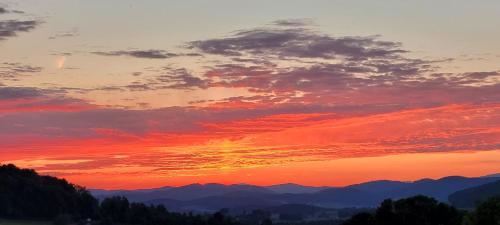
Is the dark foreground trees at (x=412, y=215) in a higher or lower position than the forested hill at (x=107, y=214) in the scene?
lower

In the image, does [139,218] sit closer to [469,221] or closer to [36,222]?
[36,222]

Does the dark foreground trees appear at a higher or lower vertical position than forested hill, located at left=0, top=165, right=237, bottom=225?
lower

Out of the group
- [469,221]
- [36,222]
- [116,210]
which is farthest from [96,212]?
[469,221]

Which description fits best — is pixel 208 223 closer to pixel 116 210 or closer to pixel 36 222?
pixel 116 210

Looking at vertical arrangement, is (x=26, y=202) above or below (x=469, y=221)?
above

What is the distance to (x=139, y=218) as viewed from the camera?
189 m

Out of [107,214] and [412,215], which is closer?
[412,215]

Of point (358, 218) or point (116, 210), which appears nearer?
point (358, 218)

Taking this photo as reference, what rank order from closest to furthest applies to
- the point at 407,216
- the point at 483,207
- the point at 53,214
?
the point at 483,207 → the point at 407,216 → the point at 53,214

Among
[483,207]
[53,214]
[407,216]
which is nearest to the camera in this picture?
[483,207]

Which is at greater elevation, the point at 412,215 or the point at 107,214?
the point at 107,214

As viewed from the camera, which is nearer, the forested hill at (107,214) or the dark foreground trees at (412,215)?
the dark foreground trees at (412,215)

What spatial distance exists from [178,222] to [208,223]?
7.94 m

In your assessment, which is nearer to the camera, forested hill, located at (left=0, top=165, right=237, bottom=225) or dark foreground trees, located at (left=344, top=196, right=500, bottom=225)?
dark foreground trees, located at (left=344, top=196, right=500, bottom=225)
